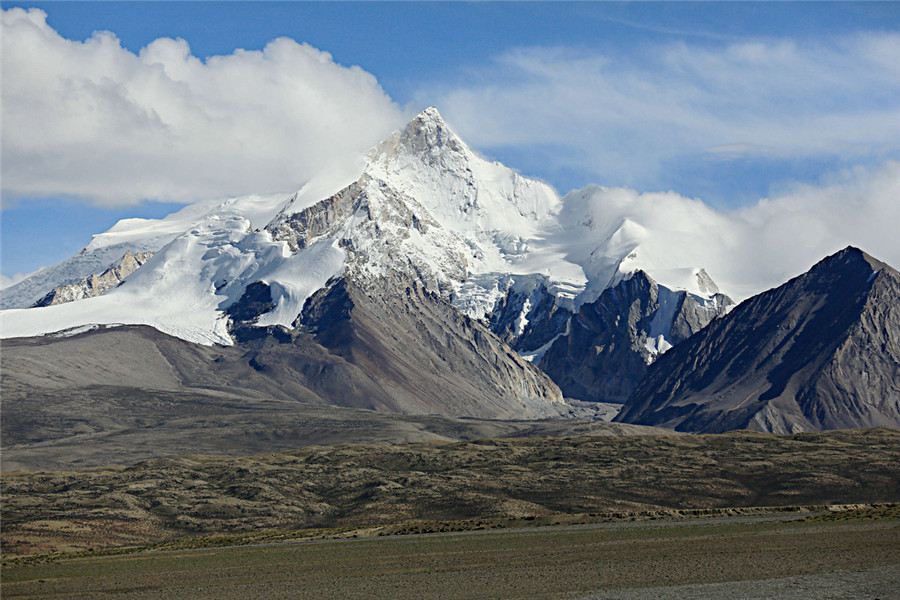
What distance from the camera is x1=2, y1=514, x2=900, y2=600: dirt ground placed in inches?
2692

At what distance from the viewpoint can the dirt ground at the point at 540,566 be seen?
224 feet

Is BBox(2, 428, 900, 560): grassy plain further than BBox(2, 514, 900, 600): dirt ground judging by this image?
Yes

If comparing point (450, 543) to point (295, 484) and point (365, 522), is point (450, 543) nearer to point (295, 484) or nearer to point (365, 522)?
point (365, 522)

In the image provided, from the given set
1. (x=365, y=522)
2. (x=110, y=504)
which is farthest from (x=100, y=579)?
(x=110, y=504)

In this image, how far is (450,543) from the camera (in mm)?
103438

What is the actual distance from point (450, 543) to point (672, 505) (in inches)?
2283

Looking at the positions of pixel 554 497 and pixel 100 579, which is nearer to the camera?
pixel 100 579

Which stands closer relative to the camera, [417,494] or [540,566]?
[540,566]

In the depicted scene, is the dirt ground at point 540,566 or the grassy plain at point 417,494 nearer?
the dirt ground at point 540,566

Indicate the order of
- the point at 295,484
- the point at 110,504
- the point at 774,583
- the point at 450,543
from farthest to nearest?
the point at 295,484 → the point at 110,504 → the point at 450,543 → the point at 774,583

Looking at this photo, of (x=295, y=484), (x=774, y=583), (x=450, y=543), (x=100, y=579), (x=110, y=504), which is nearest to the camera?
(x=774, y=583)

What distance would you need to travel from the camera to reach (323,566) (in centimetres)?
9100

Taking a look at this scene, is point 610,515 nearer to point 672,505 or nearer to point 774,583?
point 672,505

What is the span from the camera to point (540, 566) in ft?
268
